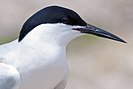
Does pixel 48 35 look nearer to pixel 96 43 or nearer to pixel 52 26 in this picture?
pixel 52 26

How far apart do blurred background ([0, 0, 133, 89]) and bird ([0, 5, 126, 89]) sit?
1.97 meters

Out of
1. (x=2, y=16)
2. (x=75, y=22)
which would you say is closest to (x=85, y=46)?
(x=2, y=16)

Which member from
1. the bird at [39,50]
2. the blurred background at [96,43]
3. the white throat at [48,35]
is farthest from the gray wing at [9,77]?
the blurred background at [96,43]

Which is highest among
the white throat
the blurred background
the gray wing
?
the white throat

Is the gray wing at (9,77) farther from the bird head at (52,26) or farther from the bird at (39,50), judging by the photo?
the bird head at (52,26)

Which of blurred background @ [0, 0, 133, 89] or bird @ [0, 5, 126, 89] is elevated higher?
bird @ [0, 5, 126, 89]

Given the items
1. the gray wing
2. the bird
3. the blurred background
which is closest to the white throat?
the bird

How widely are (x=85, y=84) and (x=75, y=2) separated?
1.38 m

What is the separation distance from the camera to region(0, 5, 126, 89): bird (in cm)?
284

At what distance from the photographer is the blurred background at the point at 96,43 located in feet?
16.3

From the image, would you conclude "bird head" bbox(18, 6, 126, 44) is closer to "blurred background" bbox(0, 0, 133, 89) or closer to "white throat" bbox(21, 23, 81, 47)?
"white throat" bbox(21, 23, 81, 47)

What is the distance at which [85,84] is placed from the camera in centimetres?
492

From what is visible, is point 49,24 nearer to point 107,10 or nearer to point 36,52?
point 36,52

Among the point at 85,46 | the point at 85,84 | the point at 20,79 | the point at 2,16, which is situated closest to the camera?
the point at 20,79
